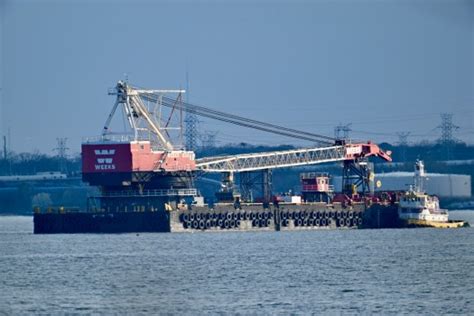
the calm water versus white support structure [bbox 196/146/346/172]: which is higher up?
white support structure [bbox 196/146/346/172]

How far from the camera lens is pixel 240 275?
272 feet

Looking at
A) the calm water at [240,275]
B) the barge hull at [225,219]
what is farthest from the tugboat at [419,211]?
the calm water at [240,275]

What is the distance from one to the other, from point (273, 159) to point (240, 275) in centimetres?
6796

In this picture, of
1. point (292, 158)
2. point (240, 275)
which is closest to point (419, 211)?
point (292, 158)

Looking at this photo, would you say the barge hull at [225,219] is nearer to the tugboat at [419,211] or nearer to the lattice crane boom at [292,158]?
the tugboat at [419,211]

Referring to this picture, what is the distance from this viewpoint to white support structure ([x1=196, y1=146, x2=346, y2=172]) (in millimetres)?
145625

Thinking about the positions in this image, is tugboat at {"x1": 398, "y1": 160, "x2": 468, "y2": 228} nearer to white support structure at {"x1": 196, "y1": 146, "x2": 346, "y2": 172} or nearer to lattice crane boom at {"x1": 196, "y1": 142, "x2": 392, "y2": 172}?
lattice crane boom at {"x1": 196, "y1": 142, "x2": 392, "y2": 172}

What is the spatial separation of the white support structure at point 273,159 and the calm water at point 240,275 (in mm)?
23442

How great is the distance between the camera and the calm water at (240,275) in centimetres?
6844

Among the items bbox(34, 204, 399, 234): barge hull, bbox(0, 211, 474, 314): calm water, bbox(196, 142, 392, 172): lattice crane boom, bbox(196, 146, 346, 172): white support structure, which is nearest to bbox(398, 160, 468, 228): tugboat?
bbox(34, 204, 399, 234): barge hull

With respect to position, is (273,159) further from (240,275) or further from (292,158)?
(240,275)

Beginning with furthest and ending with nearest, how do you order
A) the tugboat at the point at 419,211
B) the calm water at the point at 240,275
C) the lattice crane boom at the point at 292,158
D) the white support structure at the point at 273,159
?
the lattice crane boom at the point at 292,158 < the white support structure at the point at 273,159 < the tugboat at the point at 419,211 < the calm water at the point at 240,275

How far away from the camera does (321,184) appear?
14725 cm

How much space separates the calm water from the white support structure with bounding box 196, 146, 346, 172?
23.4 m
